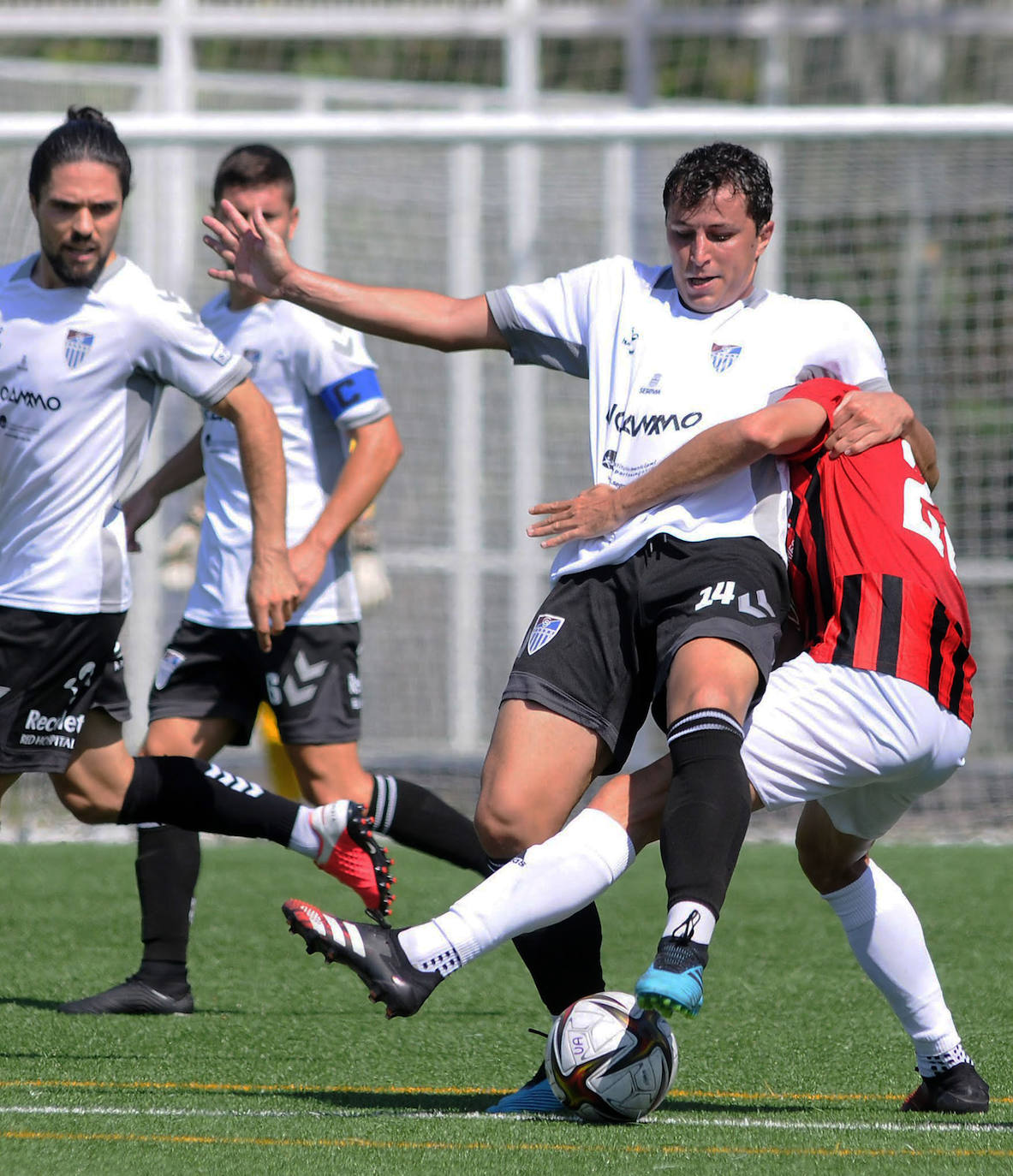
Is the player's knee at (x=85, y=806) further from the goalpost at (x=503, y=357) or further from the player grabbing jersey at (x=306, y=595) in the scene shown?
the goalpost at (x=503, y=357)

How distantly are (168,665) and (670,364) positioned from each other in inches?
82.9

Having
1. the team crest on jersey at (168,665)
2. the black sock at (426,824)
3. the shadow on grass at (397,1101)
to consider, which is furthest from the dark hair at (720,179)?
the team crest on jersey at (168,665)

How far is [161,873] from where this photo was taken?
518cm

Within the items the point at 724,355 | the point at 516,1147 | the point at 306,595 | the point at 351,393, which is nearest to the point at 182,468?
the point at 351,393

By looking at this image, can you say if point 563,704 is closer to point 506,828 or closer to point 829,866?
point 506,828

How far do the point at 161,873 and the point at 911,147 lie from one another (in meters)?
5.99

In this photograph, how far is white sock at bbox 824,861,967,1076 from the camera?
148 inches

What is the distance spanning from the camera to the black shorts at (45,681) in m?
4.52

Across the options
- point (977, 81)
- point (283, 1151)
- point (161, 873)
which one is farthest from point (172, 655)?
point (977, 81)

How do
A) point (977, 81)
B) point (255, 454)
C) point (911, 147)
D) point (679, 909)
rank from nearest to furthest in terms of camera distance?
point (679, 909) → point (255, 454) → point (911, 147) → point (977, 81)

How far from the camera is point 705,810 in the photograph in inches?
131

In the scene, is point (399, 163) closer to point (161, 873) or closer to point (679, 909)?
point (161, 873)

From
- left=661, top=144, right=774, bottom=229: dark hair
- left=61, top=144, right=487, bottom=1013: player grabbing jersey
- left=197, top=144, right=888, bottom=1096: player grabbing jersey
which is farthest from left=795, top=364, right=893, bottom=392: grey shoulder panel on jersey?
left=61, top=144, right=487, bottom=1013: player grabbing jersey

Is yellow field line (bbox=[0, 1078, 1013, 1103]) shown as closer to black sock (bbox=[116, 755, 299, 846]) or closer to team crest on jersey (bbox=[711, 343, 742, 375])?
black sock (bbox=[116, 755, 299, 846])
